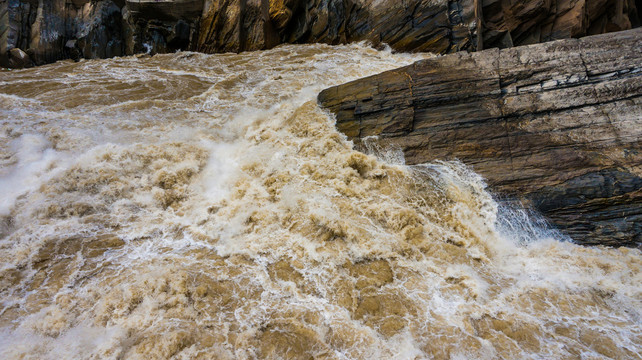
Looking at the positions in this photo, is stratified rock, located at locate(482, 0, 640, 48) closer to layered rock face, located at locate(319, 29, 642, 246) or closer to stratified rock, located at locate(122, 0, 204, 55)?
layered rock face, located at locate(319, 29, 642, 246)

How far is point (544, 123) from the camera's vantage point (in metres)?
5.88

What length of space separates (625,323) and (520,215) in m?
2.10

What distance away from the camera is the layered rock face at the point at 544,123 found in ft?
17.5

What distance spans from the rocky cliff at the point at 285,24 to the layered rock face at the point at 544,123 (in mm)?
6426

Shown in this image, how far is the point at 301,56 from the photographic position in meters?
12.6

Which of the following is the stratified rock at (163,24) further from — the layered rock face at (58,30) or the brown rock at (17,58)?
the brown rock at (17,58)

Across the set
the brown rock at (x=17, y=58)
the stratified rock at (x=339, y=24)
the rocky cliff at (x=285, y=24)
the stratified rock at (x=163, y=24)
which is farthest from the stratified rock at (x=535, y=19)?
the brown rock at (x=17, y=58)

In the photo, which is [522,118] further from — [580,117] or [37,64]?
[37,64]

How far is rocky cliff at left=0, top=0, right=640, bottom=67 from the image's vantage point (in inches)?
480

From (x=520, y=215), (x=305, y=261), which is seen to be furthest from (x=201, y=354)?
(x=520, y=215)

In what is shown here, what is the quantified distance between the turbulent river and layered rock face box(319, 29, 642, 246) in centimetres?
49

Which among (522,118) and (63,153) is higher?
(522,118)

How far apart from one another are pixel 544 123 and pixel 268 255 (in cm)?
589

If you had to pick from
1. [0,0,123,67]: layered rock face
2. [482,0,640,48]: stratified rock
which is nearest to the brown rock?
[0,0,123,67]: layered rock face
